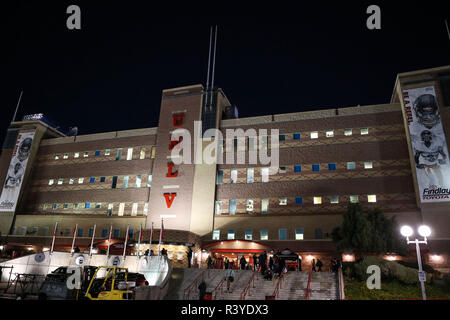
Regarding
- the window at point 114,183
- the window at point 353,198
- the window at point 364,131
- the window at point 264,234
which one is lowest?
the window at point 264,234

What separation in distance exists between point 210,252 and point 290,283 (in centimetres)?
1930

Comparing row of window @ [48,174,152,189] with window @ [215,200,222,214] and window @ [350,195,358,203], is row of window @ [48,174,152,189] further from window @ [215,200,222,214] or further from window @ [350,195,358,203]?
window @ [350,195,358,203]

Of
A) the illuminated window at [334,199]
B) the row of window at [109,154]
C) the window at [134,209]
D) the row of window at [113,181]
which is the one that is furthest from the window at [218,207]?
the illuminated window at [334,199]

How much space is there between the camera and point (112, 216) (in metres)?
50.6

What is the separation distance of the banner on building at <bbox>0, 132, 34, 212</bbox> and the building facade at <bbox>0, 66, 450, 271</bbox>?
0.58m

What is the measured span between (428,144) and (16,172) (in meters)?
59.4

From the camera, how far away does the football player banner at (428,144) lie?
38031 millimetres

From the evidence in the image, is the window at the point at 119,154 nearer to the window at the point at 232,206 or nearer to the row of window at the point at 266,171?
the row of window at the point at 266,171

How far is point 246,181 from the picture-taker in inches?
1832

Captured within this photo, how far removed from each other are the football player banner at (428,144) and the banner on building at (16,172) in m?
56.8

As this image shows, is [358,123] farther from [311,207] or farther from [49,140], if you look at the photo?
[49,140]

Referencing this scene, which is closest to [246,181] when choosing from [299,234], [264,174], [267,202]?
[264,174]

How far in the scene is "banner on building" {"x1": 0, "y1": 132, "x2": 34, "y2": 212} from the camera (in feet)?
187
